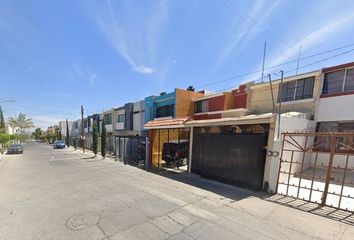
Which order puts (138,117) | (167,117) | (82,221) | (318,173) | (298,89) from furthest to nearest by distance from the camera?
(138,117) → (167,117) → (298,89) → (318,173) → (82,221)

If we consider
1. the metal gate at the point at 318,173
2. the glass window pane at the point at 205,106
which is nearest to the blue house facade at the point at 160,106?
the glass window pane at the point at 205,106

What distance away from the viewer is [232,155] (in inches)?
375

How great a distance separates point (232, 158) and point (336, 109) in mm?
8611

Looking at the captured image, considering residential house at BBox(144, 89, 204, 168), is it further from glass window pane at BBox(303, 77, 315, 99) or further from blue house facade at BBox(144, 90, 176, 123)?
glass window pane at BBox(303, 77, 315, 99)

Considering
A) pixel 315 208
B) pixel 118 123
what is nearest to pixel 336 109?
pixel 315 208

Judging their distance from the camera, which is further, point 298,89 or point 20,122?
point 20,122

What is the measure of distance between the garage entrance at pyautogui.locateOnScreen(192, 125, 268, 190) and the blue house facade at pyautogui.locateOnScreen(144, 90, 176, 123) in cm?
961

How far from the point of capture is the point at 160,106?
23.6 metres

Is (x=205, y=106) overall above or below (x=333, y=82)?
below

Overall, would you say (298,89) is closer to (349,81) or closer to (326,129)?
(349,81)

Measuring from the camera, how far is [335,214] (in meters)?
6.07

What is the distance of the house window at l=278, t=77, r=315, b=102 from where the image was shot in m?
14.1

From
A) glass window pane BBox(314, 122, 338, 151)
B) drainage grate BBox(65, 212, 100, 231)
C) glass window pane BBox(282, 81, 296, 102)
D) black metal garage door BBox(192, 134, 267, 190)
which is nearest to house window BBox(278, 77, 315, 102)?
glass window pane BBox(282, 81, 296, 102)

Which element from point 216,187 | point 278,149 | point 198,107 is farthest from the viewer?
point 198,107
